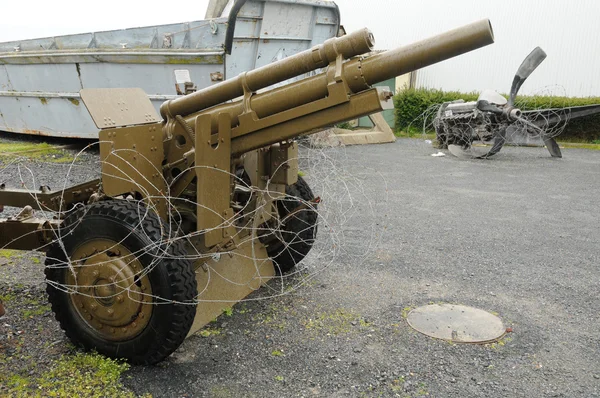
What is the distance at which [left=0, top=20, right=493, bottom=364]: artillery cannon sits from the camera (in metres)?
3.18

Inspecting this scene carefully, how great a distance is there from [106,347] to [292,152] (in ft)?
5.91

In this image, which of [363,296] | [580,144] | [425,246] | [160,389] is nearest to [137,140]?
[160,389]

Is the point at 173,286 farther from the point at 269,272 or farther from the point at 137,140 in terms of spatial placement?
the point at 269,272

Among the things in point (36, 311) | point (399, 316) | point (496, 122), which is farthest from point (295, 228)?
point (496, 122)


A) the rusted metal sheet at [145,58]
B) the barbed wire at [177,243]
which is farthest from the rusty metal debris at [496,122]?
the barbed wire at [177,243]

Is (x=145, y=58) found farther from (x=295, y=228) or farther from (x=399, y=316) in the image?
(x=399, y=316)

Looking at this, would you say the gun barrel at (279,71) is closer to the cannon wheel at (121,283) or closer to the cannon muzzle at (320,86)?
the cannon muzzle at (320,86)

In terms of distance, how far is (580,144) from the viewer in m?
15.9

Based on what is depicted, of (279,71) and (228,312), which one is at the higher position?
(279,71)

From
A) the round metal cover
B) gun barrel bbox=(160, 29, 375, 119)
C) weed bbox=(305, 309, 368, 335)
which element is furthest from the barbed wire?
the round metal cover

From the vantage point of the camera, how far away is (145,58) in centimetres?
1020

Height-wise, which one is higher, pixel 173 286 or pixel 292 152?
pixel 292 152

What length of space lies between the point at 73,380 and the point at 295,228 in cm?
209

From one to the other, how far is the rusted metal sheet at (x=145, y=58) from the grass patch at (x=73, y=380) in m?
6.33
